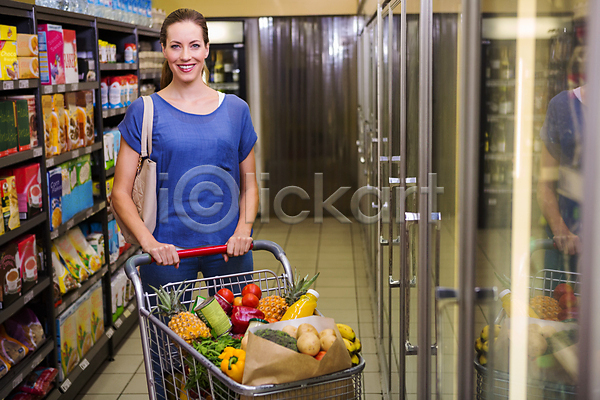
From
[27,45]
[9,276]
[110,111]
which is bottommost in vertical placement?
[9,276]

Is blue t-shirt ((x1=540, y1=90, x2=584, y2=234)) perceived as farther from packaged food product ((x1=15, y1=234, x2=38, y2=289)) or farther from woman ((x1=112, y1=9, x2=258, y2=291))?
packaged food product ((x1=15, y1=234, x2=38, y2=289))

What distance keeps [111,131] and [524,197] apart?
368cm

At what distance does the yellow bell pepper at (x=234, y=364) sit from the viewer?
1348 mm

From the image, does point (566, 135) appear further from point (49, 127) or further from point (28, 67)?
point (49, 127)

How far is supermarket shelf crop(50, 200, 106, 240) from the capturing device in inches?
121

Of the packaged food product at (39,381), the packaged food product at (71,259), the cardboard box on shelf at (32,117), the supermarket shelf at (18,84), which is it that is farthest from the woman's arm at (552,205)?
the packaged food product at (71,259)

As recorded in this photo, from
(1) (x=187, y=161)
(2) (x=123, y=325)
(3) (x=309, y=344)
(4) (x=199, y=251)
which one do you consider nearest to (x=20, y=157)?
(1) (x=187, y=161)

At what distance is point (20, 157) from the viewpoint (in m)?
2.66

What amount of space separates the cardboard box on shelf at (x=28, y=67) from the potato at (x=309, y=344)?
79.3 inches

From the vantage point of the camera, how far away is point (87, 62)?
12.0ft

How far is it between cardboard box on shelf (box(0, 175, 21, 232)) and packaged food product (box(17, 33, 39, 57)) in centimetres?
56

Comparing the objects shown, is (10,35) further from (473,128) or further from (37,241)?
(473,128)

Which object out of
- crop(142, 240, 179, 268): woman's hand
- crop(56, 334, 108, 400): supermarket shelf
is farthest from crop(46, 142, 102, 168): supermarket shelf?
crop(142, 240, 179, 268): woman's hand

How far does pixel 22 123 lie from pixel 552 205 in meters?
2.51
